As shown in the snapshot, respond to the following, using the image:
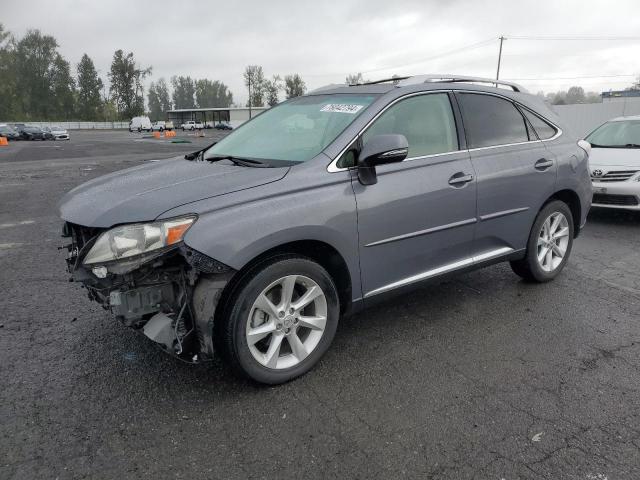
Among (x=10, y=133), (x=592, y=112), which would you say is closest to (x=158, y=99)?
(x=10, y=133)

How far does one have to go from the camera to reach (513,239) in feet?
13.8

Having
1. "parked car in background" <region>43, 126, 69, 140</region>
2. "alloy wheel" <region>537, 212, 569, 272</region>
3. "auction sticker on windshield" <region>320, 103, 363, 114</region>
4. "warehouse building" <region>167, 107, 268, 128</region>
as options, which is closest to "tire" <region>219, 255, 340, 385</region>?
"auction sticker on windshield" <region>320, 103, 363, 114</region>

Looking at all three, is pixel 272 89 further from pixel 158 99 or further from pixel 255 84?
pixel 158 99

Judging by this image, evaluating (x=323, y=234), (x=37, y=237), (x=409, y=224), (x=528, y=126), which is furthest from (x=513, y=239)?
(x=37, y=237)

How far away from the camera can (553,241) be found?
4.63 metres

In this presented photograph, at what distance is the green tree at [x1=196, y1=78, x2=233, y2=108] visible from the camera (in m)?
147

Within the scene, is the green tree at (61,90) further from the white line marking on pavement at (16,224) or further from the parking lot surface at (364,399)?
the parking lot surface at (364,399)

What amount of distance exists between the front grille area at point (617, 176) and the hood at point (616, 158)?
8cm

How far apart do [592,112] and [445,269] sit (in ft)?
75.7

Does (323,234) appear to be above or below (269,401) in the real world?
above

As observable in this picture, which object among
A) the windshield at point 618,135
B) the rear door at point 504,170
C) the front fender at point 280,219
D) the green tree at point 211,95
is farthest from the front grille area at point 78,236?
the green tree at point 211,95

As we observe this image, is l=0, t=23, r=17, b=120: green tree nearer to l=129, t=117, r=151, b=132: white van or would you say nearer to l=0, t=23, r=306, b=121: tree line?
l=0, t=23, r=306, b=121: tree line

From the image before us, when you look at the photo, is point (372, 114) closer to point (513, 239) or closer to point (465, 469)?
point (513, 239)

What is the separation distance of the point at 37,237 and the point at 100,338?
12.3ft
